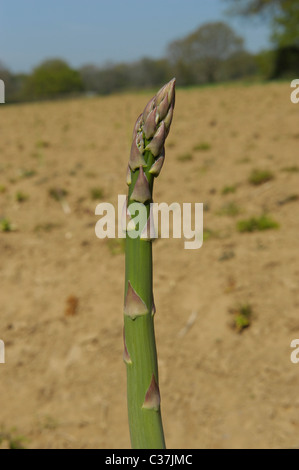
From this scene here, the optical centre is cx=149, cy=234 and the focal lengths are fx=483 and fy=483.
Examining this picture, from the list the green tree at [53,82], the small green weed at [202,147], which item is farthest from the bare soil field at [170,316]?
the green tree at [53,82]

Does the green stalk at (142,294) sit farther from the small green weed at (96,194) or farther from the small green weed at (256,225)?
the small green weed at (96,194)

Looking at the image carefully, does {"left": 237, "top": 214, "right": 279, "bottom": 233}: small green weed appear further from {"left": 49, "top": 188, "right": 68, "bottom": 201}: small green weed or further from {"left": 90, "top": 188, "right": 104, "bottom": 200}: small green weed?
{"left": 49, "top": 188, "right": 68, "bottom": 201}: small green weed

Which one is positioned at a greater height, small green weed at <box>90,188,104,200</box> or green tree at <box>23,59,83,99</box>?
green tree at <box>23,59,83,99</box>

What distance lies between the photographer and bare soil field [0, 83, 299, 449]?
246cm

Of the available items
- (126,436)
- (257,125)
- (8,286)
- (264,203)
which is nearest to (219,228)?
(264,203)

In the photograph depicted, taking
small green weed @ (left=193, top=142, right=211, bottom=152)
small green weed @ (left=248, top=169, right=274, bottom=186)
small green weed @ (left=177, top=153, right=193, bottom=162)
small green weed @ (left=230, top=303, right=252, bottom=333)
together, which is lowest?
small green weed @ (left=230, top=303, right=252, bottom=333)

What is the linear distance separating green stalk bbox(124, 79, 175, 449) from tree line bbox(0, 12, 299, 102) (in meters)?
33.2

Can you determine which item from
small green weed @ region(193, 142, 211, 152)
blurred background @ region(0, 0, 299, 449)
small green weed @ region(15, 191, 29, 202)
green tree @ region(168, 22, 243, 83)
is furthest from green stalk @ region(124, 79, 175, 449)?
green tree @ region(168, 22, 243, 83)

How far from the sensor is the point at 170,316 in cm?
311

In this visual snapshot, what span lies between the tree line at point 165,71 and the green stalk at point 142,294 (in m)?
33.2

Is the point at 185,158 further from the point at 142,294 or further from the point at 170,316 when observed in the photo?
the point at 142,294

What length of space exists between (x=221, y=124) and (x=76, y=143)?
9.72 feet

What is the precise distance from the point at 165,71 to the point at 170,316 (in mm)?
51574
